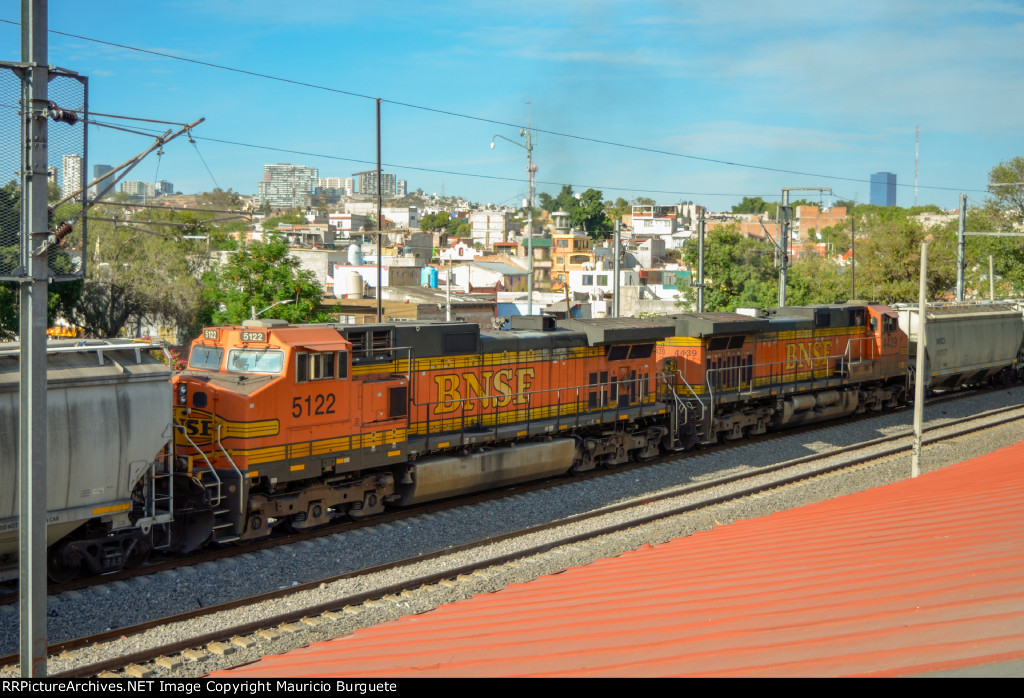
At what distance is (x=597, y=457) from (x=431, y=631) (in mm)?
14116

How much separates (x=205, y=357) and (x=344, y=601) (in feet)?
17.9

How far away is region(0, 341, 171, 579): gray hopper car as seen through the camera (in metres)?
10.8

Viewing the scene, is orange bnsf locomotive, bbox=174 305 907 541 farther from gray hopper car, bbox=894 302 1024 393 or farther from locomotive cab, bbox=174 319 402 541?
gray hopper car, bbox=894 302 1024 393

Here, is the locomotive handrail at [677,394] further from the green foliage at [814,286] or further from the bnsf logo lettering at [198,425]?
the green foliage at [814,286]

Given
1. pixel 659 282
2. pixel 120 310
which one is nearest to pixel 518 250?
pixel 659 282

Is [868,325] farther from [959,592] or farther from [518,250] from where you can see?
[518,250]

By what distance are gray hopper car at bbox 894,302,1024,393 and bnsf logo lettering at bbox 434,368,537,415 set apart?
51.7 ft

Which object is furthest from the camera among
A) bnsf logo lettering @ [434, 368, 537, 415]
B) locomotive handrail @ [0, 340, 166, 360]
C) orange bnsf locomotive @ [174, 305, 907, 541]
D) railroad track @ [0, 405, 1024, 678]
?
bnsf logo lettering @ [434, 368, 537, 415]

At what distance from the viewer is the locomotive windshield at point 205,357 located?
47.8 feet

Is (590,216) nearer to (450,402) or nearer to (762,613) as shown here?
(450,402)

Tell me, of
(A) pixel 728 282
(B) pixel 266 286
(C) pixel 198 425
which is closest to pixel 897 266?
(A) pixel 728 282

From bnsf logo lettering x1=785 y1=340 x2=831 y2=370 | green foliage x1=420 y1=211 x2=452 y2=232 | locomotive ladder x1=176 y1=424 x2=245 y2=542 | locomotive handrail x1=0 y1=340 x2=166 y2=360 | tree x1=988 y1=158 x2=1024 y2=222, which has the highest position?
green foliage x1=420 y1=211 x2=452 y2=232

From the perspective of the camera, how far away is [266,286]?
26.3 m

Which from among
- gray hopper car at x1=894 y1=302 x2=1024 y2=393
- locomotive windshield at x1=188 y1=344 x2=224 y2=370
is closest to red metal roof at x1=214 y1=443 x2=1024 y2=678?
locomotive windshield at x1=188 y1=344 x2=224 y2=370
